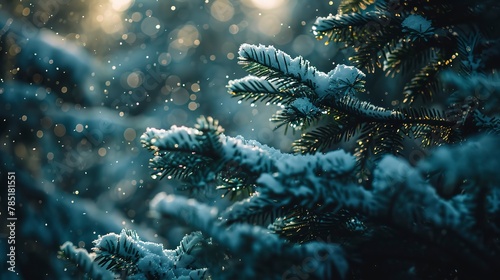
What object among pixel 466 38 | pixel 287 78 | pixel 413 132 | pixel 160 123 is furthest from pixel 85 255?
pixel 160 123

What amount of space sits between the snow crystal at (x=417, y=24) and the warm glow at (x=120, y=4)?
8.03 m

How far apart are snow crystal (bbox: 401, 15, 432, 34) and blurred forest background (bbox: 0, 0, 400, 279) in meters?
1.16

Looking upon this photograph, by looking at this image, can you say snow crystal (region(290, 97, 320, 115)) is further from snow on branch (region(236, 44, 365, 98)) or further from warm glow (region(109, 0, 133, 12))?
warm glow (region(109, 0, 133, 12))

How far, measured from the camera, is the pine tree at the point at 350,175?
2.56 feet

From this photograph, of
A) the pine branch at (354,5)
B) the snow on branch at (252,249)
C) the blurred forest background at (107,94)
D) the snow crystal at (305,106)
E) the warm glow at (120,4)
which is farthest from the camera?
the warm glow at (120,4)

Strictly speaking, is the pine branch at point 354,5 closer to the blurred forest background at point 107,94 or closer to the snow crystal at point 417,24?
the snow crystal at point 417,24

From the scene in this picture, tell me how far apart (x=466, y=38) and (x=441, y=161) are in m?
1.07

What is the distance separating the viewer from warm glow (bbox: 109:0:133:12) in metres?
8.52

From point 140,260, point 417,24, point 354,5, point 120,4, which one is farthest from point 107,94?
point 417,24

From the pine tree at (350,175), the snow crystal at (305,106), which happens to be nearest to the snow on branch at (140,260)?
the pine tree at (350,175)

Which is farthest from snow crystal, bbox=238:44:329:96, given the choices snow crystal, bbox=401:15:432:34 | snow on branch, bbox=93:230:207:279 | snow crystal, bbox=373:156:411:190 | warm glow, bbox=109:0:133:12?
warm glow, bbox=109:0:133:12

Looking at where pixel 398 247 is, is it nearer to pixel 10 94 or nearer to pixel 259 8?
pixel 10 94

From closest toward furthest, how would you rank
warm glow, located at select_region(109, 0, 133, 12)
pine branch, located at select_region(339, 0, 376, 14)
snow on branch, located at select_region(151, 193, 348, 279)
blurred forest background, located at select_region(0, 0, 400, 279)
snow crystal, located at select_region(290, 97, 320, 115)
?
snow on branch, located at select_region(151, 193, 348, 279) → snow crystal, located at select_region(290, 97, 320, 115) → pine branch, located at select_region(339, 0, 376, 14) → blurred forest background, located at select_region(0, 0, 400, 279) → warm glow, located at select_region(109, 0, 133, 12)

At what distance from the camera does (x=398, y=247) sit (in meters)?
0.86
